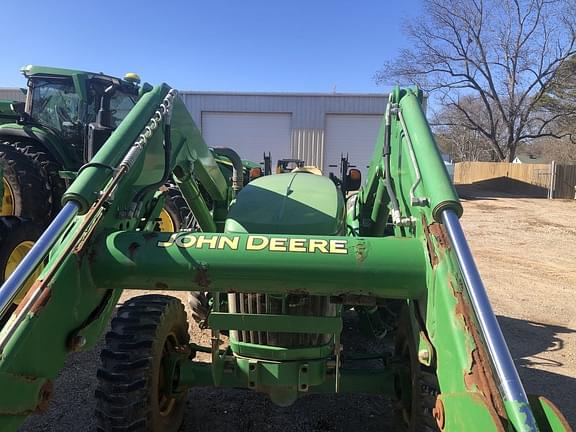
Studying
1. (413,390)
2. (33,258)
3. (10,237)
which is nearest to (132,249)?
(33,258)

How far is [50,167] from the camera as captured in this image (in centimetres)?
692

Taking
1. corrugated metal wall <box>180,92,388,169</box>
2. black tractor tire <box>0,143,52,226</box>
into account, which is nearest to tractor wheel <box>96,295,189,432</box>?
black tractor tire <box>0,143,52,226</box>

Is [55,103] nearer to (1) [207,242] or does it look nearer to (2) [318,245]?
(1) [207,242]

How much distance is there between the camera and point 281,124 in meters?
22.2

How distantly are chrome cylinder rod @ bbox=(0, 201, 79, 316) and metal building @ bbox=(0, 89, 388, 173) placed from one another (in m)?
19.8

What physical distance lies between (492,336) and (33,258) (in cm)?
166

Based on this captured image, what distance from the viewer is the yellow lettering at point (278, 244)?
7.34ft

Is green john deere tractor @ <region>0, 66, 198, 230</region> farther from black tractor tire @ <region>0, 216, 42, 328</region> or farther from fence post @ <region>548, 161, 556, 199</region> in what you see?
fence post @ <region>548, 161, 556, 199</region>

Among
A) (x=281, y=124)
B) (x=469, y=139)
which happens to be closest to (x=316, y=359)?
(x=281, y=124)

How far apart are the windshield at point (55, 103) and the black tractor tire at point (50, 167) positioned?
0.88m

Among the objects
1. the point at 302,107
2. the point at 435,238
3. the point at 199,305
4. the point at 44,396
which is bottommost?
the point at 199,305

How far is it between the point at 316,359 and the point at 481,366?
1.13m

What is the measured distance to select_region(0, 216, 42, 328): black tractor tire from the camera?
179 inches

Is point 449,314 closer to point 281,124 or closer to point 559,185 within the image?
point 281,124
